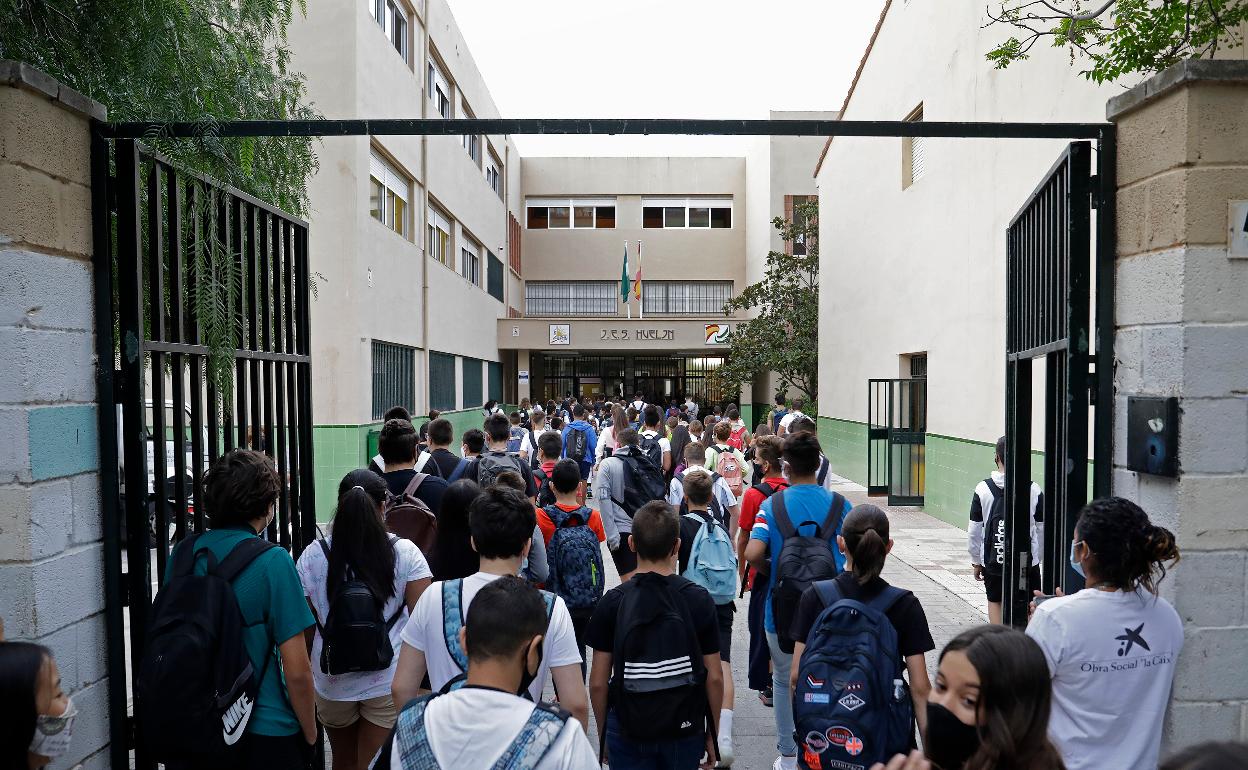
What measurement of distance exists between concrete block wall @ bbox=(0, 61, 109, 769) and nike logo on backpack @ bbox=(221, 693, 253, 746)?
79 centimetres

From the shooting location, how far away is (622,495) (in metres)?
7.01

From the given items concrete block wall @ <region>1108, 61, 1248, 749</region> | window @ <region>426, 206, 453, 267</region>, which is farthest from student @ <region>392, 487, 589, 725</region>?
window @ <region>426, 206, 453, 267</region>

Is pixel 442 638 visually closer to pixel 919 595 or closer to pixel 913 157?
pixel 919 595

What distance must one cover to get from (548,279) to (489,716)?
3387cm

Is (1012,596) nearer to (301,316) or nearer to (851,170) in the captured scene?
(301,316)

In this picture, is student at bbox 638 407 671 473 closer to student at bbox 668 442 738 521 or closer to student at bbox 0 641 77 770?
student at bbox 668 442 738 521

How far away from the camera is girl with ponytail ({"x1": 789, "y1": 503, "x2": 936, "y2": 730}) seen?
11.4ft

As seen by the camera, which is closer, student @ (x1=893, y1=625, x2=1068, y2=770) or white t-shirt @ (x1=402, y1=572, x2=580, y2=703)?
student @ (x1=893, y1=625, x2=1068, y2=770)

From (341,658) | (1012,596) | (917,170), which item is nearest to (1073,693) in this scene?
(1012,596)

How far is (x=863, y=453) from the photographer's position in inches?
728

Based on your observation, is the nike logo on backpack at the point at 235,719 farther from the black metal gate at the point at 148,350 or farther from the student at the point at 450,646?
the student at the point at 450,646

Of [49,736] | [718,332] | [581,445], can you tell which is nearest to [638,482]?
[581,445]

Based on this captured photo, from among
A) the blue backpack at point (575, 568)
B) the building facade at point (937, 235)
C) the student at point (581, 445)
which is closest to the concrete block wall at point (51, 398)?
the blue backpack at point (575, 568)

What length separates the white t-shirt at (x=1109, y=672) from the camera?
9.41 ft
